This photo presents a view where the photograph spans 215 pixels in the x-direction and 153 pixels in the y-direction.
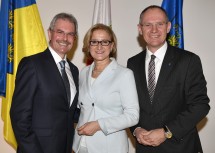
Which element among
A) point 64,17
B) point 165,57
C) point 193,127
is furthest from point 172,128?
point 64,17

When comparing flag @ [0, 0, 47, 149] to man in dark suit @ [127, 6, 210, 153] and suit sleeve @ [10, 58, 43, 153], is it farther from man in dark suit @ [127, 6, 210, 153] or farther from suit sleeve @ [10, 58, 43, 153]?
man in dark suit @ [127, 6, 210, 153]

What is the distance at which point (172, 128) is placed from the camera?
2.14 metres

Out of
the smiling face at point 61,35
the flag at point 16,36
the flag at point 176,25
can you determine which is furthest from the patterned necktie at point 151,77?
the flag at point 16,36

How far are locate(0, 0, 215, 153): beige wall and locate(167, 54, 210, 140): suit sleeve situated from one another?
67.1 inches

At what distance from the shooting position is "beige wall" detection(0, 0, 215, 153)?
3730 mm

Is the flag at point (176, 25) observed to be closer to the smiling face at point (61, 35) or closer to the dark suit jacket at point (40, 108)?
the smiling face at point (61, 35)

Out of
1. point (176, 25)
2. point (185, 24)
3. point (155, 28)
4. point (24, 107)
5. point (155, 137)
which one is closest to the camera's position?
point (24, 107)

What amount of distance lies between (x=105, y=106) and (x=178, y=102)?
70 cm

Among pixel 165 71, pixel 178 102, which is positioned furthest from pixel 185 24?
pixel 178 102

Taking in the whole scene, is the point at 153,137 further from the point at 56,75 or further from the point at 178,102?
the point at 56,75

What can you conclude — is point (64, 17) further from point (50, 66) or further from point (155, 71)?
point (155, 71)

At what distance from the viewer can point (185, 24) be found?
12.4 feet

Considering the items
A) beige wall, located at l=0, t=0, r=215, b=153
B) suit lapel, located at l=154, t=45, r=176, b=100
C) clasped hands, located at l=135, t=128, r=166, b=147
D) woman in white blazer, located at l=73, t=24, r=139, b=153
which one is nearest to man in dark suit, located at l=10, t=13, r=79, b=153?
woman in white blazer, located at l=73, t=24, r=139, b=153

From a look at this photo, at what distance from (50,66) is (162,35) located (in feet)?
3.76
